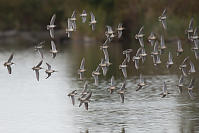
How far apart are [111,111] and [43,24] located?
5873 cm

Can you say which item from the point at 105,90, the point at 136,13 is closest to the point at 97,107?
the point at 105,90

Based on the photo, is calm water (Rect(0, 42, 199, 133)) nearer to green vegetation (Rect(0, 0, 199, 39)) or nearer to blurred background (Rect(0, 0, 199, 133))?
blurred background (Rect(0, 0, 199, 133))

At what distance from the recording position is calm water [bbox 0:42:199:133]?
748 inches

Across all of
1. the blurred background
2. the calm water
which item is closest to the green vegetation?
the blurred background

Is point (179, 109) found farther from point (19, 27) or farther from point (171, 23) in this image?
point (19, 27)

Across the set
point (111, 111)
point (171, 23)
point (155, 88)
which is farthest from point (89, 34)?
point (111, 111)

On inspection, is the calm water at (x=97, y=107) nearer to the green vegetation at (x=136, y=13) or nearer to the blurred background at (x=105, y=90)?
the blurred background at (x=105, y=90)

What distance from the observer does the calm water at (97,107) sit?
19.0 m

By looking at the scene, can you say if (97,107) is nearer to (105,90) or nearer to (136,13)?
(105,90)

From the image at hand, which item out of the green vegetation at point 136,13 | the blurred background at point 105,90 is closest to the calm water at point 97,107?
the blurred background at point 105,90

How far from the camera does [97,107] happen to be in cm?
2256

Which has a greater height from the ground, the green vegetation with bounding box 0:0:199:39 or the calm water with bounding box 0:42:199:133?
the green vegetation with bounding box 0:0:199:39

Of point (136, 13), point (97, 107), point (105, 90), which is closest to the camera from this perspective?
point (97, 107)

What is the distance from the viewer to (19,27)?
78.7 metres
